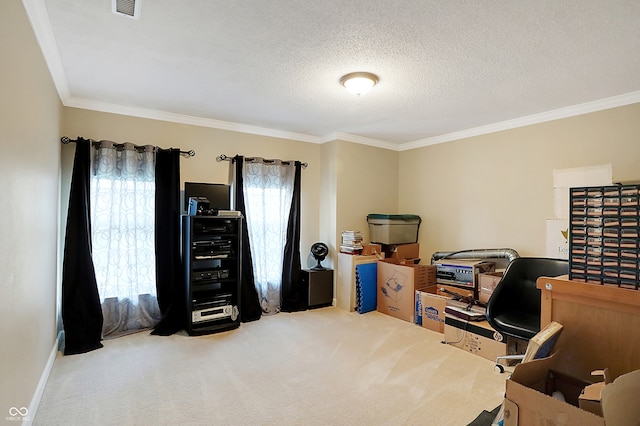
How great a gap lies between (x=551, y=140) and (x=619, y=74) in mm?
1031

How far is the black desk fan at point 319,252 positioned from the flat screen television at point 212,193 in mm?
1325

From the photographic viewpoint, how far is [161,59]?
2459 mm

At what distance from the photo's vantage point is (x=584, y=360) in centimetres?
166

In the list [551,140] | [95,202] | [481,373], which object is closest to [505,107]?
[551,140]

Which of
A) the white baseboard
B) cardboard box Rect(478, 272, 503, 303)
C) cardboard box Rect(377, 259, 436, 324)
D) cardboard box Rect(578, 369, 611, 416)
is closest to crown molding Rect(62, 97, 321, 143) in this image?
cardboard box Rect(377, 259, 436, 324)

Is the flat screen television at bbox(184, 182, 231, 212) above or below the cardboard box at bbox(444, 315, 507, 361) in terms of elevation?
above

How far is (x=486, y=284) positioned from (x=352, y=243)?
1.72 metres

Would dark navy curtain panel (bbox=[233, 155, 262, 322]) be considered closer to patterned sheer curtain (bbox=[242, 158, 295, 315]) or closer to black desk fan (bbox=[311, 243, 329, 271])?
patterned sheer curtain (bbox=[242, 158, 295, 315])

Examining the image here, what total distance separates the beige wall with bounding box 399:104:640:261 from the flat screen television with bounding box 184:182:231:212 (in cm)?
280

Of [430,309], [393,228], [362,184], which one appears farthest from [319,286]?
[362,184]

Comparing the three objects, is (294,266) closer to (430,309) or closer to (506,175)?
(430,309)

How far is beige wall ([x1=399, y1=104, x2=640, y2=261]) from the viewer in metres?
3.18

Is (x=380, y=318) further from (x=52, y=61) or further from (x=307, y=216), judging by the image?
(x=52, y=61)

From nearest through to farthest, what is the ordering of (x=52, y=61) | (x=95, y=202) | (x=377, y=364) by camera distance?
(x=52, y=61)
(x=377, y=364)
(x=95, y=202)
